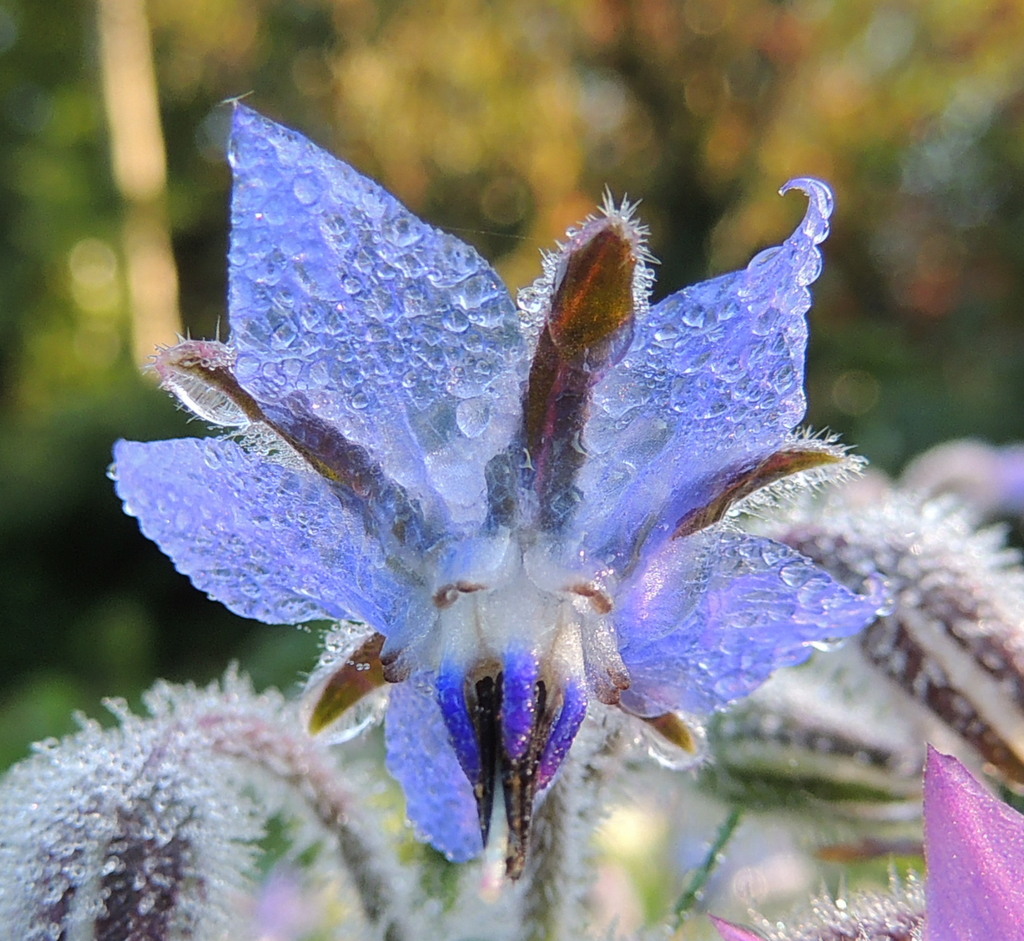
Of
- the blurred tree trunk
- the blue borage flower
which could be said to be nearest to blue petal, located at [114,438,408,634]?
the blue borage flower

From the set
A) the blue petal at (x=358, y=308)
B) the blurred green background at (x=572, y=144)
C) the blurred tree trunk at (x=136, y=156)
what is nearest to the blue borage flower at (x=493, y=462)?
the blue petal at (x=358, y=308)

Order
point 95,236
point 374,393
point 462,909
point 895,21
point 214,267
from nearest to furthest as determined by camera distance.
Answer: point 374,393 → point 462,909 → point 895,21 → point 95,236 → point 214,267

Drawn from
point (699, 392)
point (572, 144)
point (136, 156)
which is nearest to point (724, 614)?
point (699, 392)

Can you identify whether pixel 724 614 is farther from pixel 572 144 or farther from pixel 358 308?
→ pixel 572 144

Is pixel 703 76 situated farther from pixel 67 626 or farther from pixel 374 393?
pixel 374 393

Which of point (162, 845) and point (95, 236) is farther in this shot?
point (95, 236)

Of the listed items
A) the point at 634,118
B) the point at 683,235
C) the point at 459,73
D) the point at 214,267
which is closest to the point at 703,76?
the point at 634,118

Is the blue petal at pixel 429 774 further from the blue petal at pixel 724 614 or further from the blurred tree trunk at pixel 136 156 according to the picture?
the blurred tree trunk at pixel 136 156
